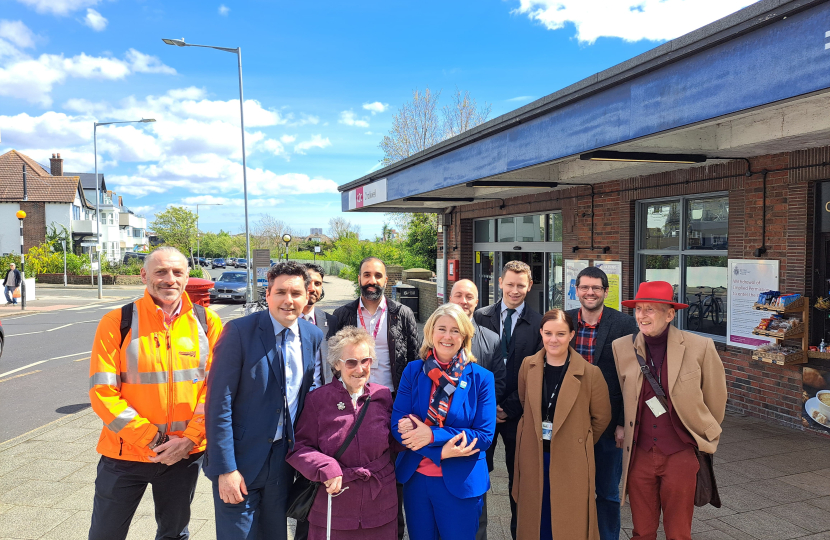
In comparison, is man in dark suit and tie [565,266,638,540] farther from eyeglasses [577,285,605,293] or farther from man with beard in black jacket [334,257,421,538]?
man with beard in black jacket [334,257,421,538]

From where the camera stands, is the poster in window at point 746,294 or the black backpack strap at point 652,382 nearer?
the black backpack strap at point 652,382

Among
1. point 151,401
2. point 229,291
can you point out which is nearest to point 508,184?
point 151,401

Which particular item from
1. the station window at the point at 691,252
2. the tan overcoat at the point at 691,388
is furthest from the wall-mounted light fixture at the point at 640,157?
the tan overcoat at the point at 691,388

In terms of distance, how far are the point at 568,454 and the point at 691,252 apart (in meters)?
5.21

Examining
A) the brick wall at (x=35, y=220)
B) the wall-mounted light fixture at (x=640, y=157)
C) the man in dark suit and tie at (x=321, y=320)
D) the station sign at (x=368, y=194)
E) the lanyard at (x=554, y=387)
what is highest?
the brick wall at (x=35, y=220)

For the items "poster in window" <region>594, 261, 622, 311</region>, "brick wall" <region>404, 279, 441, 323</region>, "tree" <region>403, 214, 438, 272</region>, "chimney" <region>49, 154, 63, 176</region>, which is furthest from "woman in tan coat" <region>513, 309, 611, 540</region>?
"chimney" <region>49, 154, 63, 176</region>

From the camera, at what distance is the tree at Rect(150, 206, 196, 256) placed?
2018 inches

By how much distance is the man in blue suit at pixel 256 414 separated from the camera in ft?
8.70

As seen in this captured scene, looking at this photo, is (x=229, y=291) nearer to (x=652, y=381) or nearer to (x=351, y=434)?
(x=351, y=434)

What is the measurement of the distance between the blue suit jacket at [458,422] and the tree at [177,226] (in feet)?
173

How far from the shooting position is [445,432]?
113 inches

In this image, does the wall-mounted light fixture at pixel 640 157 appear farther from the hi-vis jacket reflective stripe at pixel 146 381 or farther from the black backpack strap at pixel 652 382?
the hi-vis jacket reflective stripe at pixel 146 381

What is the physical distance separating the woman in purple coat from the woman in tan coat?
2.88ft

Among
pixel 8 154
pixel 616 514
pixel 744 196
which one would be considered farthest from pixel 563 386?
pixel 8 154
